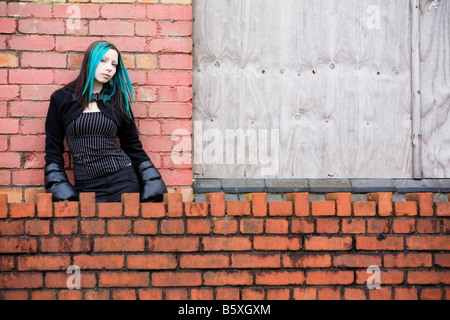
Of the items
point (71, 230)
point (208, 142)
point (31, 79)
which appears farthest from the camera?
point (208, 142)

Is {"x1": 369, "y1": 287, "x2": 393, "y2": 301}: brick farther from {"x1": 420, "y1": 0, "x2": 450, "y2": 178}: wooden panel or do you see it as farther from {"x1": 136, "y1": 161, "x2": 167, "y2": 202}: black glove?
{"x1": 136, "y1": 161, "x2": 167, "y2": 202}: black glove

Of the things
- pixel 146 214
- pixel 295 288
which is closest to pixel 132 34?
pixel 146 214

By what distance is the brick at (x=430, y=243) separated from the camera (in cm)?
301

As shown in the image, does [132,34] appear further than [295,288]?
Yes

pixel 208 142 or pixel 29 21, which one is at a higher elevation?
pixel 29 21

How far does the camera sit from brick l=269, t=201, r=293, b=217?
296cm

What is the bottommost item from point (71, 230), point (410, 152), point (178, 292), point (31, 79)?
point (178, 292)

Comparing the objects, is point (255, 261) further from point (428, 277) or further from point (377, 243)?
point (428, 277)

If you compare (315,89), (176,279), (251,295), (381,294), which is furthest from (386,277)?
(315,89)

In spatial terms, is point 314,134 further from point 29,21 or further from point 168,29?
point 29,21

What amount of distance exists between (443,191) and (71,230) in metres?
2.49

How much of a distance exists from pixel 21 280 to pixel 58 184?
0.59 meters

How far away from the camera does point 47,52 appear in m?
3.50

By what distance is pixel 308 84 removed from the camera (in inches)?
149
